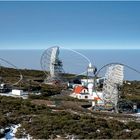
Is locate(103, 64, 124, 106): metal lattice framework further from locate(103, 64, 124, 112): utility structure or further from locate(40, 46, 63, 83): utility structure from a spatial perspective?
locate(40, 46, 63, 83): utility structure

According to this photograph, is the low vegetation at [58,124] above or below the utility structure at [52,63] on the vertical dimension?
below

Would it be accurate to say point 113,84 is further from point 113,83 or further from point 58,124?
point 58,124

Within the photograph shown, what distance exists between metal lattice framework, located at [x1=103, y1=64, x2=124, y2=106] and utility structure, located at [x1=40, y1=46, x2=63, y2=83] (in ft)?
72.4

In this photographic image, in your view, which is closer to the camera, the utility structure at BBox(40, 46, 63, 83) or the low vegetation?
the low vegetation

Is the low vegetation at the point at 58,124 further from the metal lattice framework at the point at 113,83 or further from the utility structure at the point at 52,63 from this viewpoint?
the utility structure at the point at 52,63

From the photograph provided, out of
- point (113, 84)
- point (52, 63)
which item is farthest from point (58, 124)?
point (52, 63)

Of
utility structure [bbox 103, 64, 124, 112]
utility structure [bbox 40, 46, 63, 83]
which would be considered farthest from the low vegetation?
utility structure [bbox 40, 46, 63, 83]

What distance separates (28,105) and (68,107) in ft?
14.3

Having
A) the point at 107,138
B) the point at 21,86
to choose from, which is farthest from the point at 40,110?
the point at 21,86

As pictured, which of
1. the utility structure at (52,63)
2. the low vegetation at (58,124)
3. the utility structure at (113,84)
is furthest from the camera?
the utility structure at (52,63)

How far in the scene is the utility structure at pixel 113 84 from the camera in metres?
47.4

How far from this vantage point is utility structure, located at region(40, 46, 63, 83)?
69562 millimetres

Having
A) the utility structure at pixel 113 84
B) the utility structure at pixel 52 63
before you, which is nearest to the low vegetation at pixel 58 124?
the utility structure at pixel 113 84

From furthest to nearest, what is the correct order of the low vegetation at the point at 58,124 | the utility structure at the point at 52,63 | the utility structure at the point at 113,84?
the utility structure at the point at 52,63
the utility structure at the point at 113,84
the low vegetation at the point at 58,124
